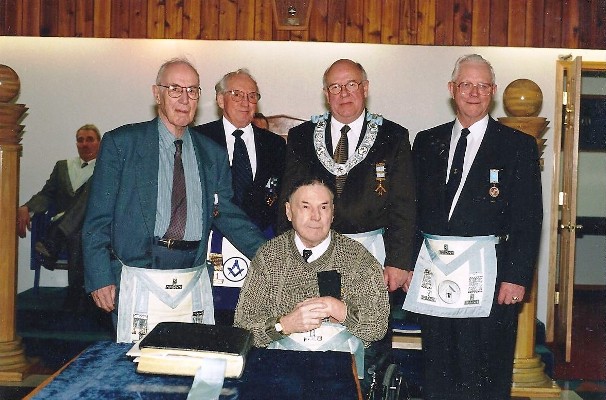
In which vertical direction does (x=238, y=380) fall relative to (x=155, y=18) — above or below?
below

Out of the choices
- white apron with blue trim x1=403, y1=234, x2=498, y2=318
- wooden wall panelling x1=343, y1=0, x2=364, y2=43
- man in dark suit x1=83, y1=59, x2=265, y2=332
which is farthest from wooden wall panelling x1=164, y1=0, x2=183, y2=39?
white apron with blue trim x1=403, y1=234, x2=498, y2=318

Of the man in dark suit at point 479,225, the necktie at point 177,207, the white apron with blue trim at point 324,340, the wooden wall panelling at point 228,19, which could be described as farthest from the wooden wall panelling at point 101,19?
the white apron with blue trim at point 324,340

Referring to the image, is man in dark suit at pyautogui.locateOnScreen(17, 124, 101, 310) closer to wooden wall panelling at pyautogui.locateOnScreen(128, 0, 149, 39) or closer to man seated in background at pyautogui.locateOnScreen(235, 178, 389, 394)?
wooden wall panelling at pyautogui.locateOnScreen(128, 0, 149, 39)

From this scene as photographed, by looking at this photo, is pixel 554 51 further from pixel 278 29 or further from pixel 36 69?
pixel 36 69

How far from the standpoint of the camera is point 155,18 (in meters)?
5.74

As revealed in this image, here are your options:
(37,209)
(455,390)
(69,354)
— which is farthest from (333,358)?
(37,209)

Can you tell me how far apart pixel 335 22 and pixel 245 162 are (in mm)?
2403

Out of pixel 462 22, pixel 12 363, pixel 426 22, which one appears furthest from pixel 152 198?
pixel 462 22

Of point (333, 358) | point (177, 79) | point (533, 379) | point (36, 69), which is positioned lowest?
point (533, 379)

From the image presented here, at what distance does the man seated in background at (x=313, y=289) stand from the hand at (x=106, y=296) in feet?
2.16

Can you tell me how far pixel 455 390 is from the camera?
346 cm

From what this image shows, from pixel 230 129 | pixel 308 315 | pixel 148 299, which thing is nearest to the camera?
pixel 308 315

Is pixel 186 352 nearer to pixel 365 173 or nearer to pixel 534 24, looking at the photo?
pixel 365 173

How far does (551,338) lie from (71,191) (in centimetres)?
A: 380
